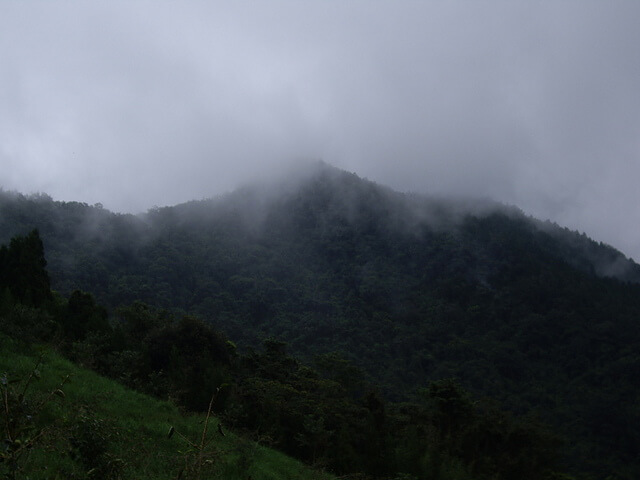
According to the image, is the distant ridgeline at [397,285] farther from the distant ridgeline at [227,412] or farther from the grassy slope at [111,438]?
the grassy slope at [111,438]

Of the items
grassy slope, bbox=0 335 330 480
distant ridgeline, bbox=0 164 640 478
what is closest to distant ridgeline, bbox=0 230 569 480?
grassy slope, bbox=0 335 330 480

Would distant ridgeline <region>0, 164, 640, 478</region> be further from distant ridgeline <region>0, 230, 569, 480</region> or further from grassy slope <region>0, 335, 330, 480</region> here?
grassy slope <region>0, 335, 330, 480</region>

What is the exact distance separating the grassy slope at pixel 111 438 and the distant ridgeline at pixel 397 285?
110ft

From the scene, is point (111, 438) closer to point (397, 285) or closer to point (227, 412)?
point (227, 412)

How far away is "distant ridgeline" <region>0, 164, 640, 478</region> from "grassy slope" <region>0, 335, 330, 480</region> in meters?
33.6

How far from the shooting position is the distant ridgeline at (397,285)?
181ft

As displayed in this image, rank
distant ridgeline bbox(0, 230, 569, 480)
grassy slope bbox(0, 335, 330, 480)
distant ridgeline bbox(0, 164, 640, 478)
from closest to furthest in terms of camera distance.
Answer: grassy slope bbox(0, 335, 330, 480) < distant ridgeline bbox(0, 230, 569, 480) < distant ridgeline bbox(0, 164, 640, 478)

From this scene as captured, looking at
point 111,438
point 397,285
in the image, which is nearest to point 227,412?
point 111,438

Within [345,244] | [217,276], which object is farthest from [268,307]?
[345,244]

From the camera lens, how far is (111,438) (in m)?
6.61

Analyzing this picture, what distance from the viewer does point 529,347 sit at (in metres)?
68.3

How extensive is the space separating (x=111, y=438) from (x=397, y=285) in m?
77.0

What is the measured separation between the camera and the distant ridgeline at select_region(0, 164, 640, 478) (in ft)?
181

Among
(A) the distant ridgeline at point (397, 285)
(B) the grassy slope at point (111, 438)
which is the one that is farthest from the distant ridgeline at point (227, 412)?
(A) the distant ridgeline at point (397, 285)
